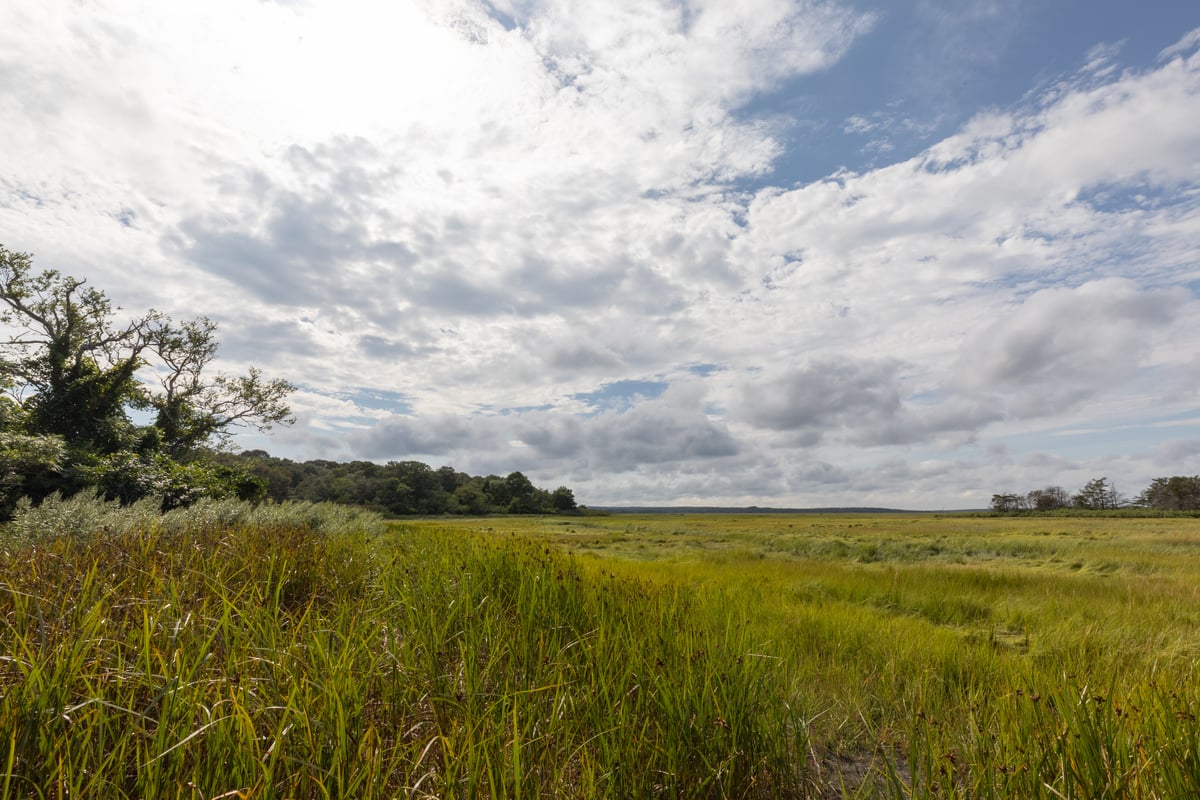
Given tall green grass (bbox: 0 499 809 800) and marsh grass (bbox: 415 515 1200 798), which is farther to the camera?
marsh grass (bbox: 415 515 1200 798)

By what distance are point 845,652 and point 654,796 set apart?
418 cm

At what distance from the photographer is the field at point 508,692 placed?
2.26 m

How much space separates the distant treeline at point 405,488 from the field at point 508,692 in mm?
48366

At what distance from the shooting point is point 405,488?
262ft

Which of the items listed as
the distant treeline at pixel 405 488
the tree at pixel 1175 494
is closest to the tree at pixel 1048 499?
the tree at pixel 1175 494

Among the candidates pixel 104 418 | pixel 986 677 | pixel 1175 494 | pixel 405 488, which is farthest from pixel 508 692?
pixel 1175 494

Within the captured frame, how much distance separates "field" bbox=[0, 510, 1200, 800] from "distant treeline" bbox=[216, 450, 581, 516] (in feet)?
159

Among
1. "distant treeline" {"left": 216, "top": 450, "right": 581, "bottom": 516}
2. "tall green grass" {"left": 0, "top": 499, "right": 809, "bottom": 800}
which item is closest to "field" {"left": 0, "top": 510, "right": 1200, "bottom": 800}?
"tall green grass" {"left": 0, "top": 499, "right": 809, "bottom": 800}

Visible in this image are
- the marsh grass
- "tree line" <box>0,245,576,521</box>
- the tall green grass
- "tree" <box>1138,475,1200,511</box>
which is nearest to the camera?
the tall green grass

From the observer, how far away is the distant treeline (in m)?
63.5

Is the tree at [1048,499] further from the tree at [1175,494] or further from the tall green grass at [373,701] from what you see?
the tall green grass at [373,701]

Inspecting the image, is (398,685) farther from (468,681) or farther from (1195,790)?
(1195,790)

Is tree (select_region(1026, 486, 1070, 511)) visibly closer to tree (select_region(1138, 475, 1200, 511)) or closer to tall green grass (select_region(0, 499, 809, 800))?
tree (select_region(1138, 475, 1200, 511))

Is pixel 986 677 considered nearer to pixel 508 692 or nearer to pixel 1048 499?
pixel 508 692
